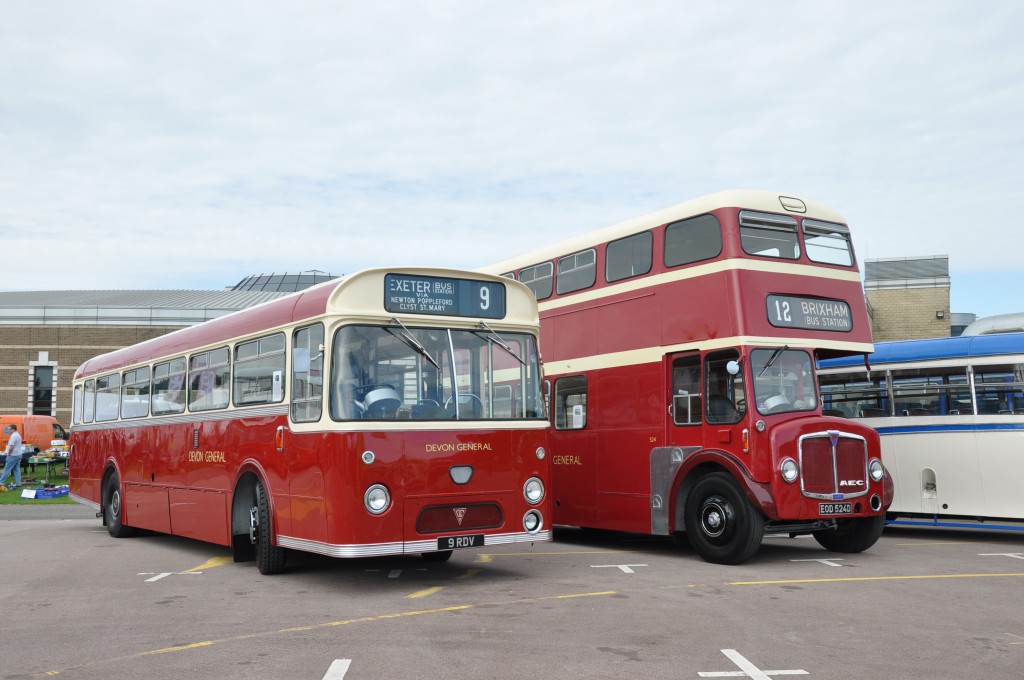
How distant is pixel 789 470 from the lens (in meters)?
11.4

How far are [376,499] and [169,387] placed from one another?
5975mm

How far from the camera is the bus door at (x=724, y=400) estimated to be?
461 inches

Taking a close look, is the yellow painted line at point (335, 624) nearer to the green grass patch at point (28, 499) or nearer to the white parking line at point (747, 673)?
the white parking line at point (747, 673)

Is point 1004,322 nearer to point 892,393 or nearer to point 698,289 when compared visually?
point 892,393

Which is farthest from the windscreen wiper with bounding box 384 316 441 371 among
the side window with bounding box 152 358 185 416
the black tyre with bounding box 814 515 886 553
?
the black tyre with bounding box 814 515 886 553

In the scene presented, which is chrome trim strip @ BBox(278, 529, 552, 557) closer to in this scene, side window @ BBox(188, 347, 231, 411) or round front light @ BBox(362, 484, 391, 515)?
round front light @ BBox(362, 484, 391, 515)

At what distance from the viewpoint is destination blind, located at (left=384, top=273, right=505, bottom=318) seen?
33.1 ft

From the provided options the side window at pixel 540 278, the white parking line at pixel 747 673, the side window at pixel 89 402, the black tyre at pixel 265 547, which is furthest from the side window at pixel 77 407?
the white parking line at pixel 747 673

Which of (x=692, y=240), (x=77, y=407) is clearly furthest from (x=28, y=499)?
(x=692, y=240)

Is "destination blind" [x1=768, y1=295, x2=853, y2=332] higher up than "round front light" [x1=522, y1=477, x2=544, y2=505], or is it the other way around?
"destination blind" [x1=768, y1=295, x2=853, y2=332]

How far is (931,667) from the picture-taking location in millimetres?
6629

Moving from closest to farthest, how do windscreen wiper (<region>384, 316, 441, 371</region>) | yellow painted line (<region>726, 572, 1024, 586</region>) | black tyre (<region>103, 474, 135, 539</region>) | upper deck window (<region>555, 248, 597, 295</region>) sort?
windscreen wiper (<region>384, 316, 441, 371</region>) < yellow painted line (<region>726, 572, 1024, 586</region>) < upper deck window (<region>555, 248, 597, 295</region>) < black tyre (<region>103, 474, 135, 539</region>)

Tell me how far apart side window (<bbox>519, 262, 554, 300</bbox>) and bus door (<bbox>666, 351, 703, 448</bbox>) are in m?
3.14

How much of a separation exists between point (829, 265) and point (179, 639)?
28.9 feet
